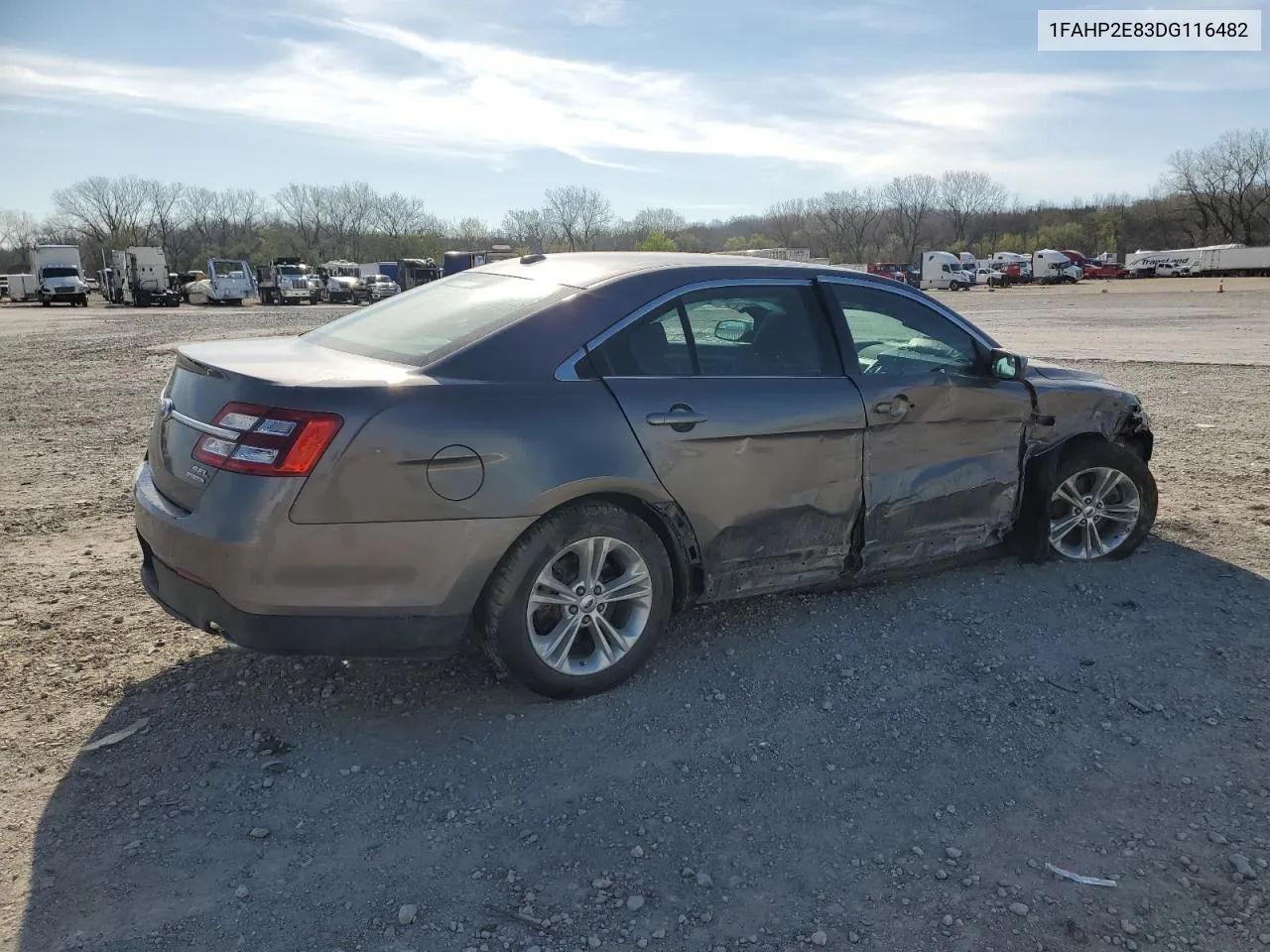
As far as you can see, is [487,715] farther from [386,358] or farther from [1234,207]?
[1234,207]

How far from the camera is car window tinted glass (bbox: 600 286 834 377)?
3.67 meters

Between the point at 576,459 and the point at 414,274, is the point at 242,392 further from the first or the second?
the point at 414,274

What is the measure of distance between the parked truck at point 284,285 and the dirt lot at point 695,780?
52359 millimetres

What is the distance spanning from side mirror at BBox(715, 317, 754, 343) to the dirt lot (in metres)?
1.31

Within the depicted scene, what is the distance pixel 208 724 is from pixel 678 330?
2.30 metres

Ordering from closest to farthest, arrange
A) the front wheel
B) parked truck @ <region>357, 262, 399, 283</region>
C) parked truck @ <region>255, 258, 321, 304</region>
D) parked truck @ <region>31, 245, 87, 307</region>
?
the front wheel < parked truck @ <region>31, 245, 87, 307</region> < parked truck @ <region>255, 258, 321, 304</region> < parked truck @ <region>357, 262, 399, 283</region>

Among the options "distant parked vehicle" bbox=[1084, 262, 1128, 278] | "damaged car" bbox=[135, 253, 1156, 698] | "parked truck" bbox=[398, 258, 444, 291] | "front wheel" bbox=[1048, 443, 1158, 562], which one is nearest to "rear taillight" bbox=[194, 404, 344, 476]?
"damaged car" bbox=[135, 253, 1156, 698]

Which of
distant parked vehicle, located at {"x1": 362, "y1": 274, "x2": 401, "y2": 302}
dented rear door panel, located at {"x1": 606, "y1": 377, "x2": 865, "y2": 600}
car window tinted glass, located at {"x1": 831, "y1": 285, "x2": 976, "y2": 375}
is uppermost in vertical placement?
distant parked vehicle, located at {"x1": 362, "y1": 274, "x2": 401, "y2": 302}

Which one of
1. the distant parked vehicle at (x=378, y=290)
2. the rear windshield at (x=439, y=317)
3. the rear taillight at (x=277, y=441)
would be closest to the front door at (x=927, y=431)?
the rear windshield at (x=439, y=317)

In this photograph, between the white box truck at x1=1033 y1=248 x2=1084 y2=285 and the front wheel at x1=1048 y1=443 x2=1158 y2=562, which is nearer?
the front wheel at x1=1048 y1=443 x2=1158 y2=562

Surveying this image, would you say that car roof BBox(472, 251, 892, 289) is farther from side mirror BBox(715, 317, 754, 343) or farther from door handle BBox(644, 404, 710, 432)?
door handle BBox(644, 404, 710, 432)

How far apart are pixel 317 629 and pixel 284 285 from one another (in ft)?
180

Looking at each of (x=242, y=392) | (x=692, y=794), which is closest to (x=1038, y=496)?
(x=692, y=794)

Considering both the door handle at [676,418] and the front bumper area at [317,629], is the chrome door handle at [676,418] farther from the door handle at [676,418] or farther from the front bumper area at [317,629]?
the front bumper area at [317,629]
